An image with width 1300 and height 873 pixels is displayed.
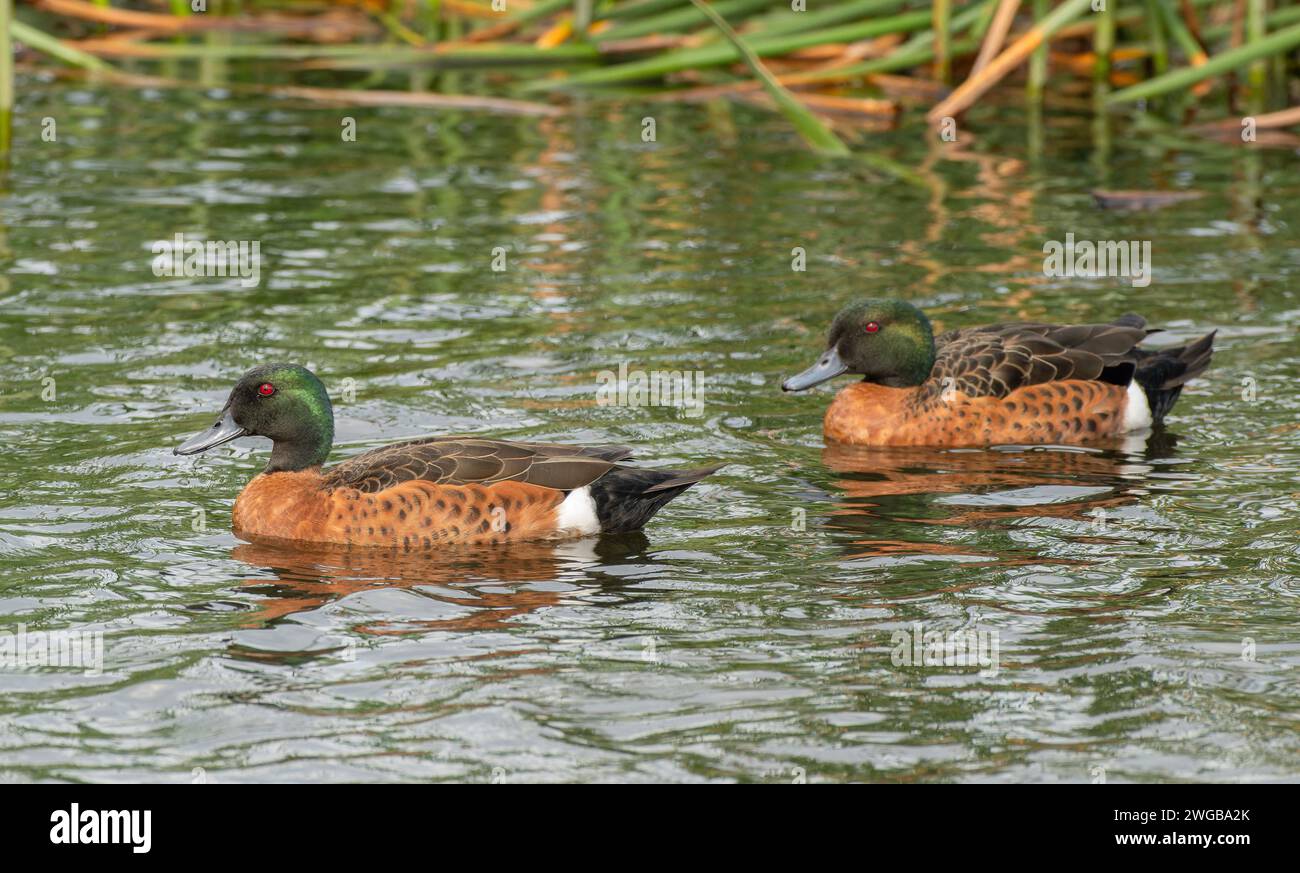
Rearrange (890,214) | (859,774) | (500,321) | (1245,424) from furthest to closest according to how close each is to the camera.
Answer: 1. (890,214)
2. (500,321)
3. (1245,424)
4. (859,774)

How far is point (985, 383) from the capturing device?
36.5 ft

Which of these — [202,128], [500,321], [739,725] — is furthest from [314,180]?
[739,725]

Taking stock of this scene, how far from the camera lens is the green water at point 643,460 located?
7.02 m

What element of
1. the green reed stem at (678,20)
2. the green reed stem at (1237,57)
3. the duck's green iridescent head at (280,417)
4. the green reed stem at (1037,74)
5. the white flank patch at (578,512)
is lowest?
the white flank patch at (578,512)

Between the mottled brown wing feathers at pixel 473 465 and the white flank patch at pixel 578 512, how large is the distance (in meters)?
0.04

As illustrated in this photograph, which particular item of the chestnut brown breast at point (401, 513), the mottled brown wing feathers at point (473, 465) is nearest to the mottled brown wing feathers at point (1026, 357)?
the mottled brown wing feathers at point (473, 465)

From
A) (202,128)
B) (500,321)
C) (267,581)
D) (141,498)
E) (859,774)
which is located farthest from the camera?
(202,128)

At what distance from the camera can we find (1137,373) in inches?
442

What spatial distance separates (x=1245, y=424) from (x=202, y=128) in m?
10.7

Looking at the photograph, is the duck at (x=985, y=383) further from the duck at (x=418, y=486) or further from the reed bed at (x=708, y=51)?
the reed bed at (x=708, y=51)

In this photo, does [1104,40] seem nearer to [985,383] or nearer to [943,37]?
[943,37]

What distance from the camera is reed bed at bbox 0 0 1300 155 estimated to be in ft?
56.3

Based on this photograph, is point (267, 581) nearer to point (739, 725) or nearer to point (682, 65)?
point (739, 725)

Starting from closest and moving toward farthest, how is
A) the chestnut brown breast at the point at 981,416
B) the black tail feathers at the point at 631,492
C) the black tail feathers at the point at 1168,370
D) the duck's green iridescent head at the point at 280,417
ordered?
the black tail feathers at the point at 631,492
the duck's green iridescent head at the point at 280,417
the chestnut brown breast at the point at 981,416
the black tail feathers at the point at 1168,370
